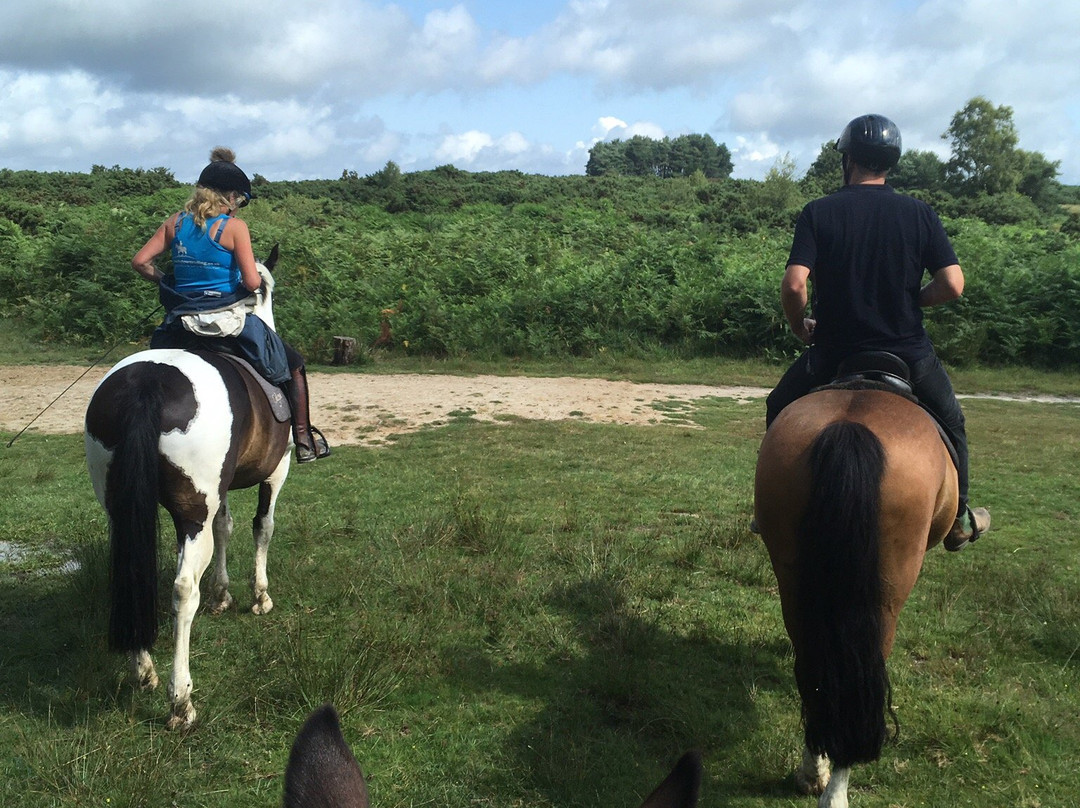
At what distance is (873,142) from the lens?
373cm

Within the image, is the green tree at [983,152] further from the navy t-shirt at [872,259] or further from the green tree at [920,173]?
the navy t-shirt at [872,259]

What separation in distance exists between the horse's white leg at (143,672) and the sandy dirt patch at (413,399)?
6071 mm

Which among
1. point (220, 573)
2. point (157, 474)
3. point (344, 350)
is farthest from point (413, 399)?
point (157, 474)

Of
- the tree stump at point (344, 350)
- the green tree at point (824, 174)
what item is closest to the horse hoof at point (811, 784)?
the tree stump at point (344, 350)

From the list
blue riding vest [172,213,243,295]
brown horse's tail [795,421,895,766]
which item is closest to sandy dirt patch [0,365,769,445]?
blue riding vest [172,213,243,295]

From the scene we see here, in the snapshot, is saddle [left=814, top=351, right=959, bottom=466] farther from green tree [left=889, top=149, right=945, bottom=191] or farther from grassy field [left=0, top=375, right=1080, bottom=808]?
green tree [left=889, top=149, right=945, bottom=191]

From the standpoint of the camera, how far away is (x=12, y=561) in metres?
5.89

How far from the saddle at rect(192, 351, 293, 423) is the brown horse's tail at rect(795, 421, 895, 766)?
312 centimetres

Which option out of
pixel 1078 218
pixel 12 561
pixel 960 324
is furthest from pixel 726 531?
pixel 1078 218

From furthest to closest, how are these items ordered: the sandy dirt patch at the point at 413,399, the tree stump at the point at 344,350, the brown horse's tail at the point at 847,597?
the tree stump at the point at 344,350
the sandy dirt patch at the point at 413,399
the brown horse's tail at the point at 847,597

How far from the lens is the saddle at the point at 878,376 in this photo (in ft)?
11.8

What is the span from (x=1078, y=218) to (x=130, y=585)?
3639 cm

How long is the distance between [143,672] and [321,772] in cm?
322

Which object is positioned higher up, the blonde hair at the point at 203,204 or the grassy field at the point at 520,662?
the blonde hair at the point at 203,204
